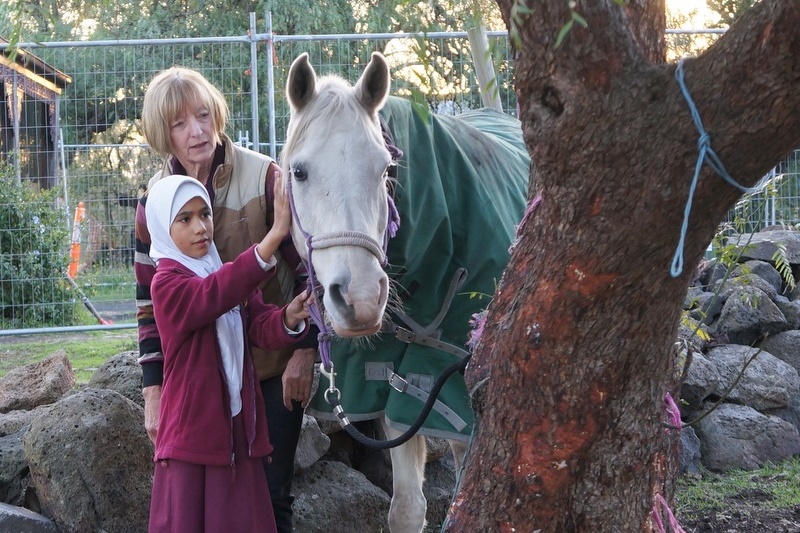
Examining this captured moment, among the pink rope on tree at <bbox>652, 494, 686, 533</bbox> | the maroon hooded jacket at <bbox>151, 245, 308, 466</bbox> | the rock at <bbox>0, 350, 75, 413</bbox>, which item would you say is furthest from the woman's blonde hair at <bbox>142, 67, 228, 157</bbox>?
the rock at <bbox>0, 350, 75, 413</bbox>

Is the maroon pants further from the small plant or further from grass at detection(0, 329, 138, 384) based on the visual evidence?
grass at detection(0, 329, 138, 384)

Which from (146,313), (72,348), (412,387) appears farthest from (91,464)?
(72,348)

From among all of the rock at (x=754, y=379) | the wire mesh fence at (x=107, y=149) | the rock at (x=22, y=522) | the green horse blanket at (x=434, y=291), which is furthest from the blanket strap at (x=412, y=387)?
the wire mesh fence at (x=107, y=149)

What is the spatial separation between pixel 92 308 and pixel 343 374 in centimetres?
434

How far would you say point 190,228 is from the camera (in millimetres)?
2414

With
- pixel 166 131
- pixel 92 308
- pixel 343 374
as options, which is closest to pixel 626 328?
pixel 343 374

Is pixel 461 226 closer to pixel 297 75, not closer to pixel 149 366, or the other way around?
pixel 297 75

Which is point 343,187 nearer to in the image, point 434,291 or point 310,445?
point 434,291

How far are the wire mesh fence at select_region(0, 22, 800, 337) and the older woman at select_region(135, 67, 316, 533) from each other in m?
2.49

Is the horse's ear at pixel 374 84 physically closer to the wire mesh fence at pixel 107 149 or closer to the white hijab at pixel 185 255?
the white hijab at pixel 185 255

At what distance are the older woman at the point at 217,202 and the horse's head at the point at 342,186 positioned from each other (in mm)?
285

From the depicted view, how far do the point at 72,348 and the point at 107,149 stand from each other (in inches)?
66.6

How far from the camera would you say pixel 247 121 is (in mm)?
5953

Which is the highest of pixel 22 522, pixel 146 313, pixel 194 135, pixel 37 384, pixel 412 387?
pixel 194 135
